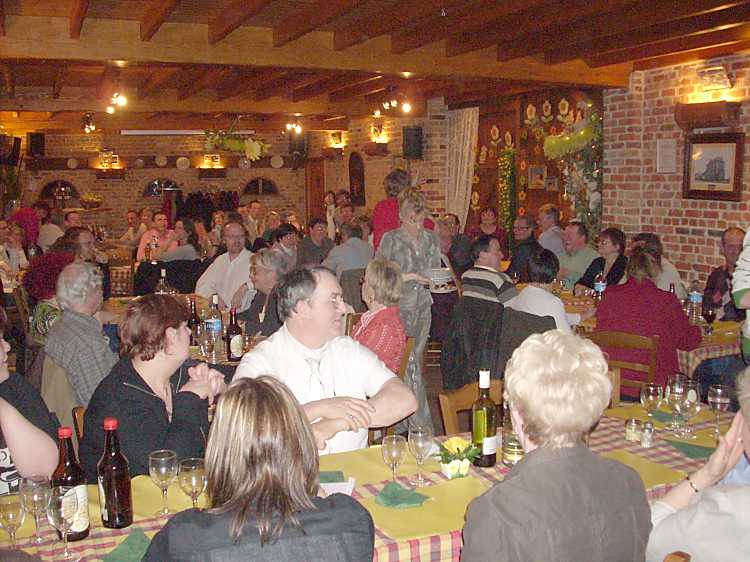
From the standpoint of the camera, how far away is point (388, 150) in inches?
502

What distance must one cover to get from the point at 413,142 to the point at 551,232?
12.7ft

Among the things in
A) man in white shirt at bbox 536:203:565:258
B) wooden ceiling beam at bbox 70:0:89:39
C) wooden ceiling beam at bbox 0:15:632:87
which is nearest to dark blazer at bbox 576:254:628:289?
man in white shirt at bbox 536:203:565:258

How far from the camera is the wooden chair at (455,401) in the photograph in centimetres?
307

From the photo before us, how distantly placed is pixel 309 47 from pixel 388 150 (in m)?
6.12

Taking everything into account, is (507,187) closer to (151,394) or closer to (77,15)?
(77,15)

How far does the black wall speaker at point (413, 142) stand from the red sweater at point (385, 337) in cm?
774

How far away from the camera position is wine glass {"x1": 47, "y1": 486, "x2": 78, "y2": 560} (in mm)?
2049

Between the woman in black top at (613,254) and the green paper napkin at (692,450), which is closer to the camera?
the green paper napkin at (692,450)

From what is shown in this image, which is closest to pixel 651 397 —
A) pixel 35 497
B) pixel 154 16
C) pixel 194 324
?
pixel 35 497

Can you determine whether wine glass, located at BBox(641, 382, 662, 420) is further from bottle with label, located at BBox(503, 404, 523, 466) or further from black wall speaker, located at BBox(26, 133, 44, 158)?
black wall speaker, located at BBox(26, 133, 44, 158)

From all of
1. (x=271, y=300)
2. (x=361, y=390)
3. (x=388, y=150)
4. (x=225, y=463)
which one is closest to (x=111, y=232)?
(x=388, y=150)

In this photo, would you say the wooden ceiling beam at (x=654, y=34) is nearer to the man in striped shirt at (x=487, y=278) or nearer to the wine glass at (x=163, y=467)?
the man in striped shirt at (x=487, y=278)

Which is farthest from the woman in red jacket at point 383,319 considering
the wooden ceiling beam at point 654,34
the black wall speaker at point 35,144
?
the black wall speaker at point 35,144

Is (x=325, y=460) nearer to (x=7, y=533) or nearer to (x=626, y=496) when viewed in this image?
(x=7, y=533)
